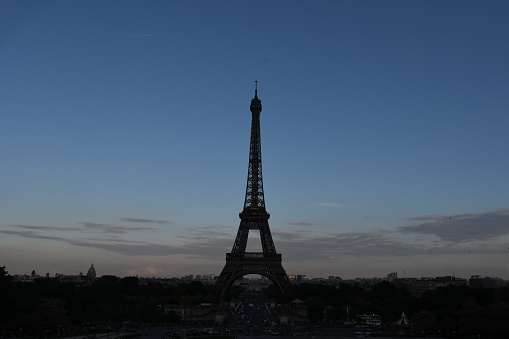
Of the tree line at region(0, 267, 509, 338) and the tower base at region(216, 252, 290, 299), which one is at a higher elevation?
the tower base at region(216, 252, 290, 299)

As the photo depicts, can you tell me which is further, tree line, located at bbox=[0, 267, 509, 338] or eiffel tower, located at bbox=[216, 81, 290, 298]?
eiffel tower, located at bbox=[216, 81, 290, 298]

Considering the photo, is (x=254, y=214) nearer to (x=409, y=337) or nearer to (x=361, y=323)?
(x=361, y=323)

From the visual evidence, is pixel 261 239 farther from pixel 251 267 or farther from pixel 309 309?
pixel 309 309

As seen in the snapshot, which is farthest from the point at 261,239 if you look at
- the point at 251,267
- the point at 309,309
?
the point at 309,309

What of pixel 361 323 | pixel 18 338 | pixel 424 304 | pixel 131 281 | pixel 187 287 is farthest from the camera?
pixel 187 287

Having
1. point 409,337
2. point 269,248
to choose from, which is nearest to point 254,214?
point 269,248

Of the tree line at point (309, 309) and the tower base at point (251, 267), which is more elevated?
the tower base at point (251, 267)

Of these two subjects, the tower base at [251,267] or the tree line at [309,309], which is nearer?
the tree line at [309,309]

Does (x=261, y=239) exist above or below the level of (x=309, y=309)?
above
